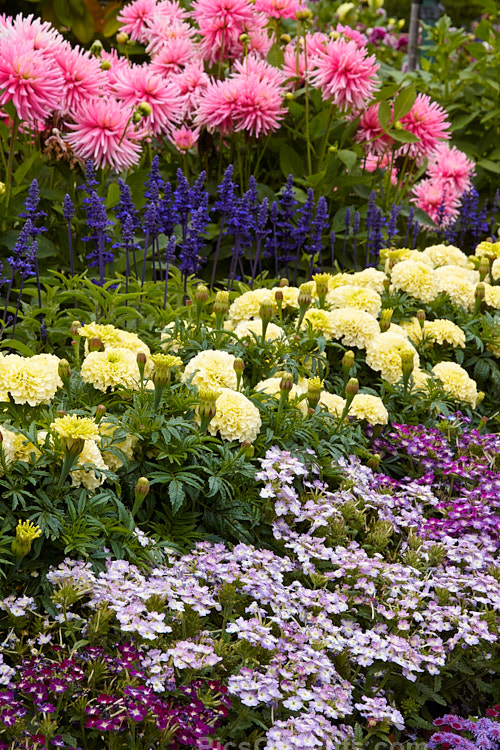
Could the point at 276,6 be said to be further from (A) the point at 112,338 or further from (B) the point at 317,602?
(B) the point at 317,602

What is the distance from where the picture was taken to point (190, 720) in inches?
65.9

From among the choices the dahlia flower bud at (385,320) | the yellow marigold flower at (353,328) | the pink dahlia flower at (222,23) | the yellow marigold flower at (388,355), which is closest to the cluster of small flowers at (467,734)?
the yellow marigold flower at (388,355)

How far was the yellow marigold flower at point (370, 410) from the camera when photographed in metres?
2.82

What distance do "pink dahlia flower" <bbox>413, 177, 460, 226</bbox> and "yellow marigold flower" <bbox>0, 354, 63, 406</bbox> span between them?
3052 mm

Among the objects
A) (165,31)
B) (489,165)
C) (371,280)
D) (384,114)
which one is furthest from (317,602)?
(489,165)

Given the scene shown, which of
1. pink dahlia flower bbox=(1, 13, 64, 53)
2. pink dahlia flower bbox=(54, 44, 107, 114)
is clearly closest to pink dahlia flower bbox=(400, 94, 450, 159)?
pink dahlia flower bbox=(54, 44, 107, 114)

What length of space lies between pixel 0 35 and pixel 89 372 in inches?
76.5

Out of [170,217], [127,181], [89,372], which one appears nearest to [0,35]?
[127,181]

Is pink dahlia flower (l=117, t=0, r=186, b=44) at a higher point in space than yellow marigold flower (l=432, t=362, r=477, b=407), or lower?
higher

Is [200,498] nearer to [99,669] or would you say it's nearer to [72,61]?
[99,669]

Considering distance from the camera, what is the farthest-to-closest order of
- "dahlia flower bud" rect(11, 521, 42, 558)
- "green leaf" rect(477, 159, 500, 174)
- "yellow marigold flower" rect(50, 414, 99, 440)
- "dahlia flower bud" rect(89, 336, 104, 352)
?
"green leaf" rect(477, 159, 500, 174), "dahlia flower bud" rect(89, 336, 104, 352), "yellow marigold flower" rect(50, 414, 99, 440), "dahlia flower bud" rect(11, 521, 42, 558)

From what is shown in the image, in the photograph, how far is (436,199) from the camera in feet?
16.1

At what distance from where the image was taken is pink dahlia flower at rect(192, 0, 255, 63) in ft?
13.8

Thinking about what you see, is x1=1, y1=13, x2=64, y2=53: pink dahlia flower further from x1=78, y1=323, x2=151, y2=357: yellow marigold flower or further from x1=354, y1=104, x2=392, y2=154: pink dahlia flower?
x1=354, y1=104, x2=392, y2=154: pink dahlia flower
